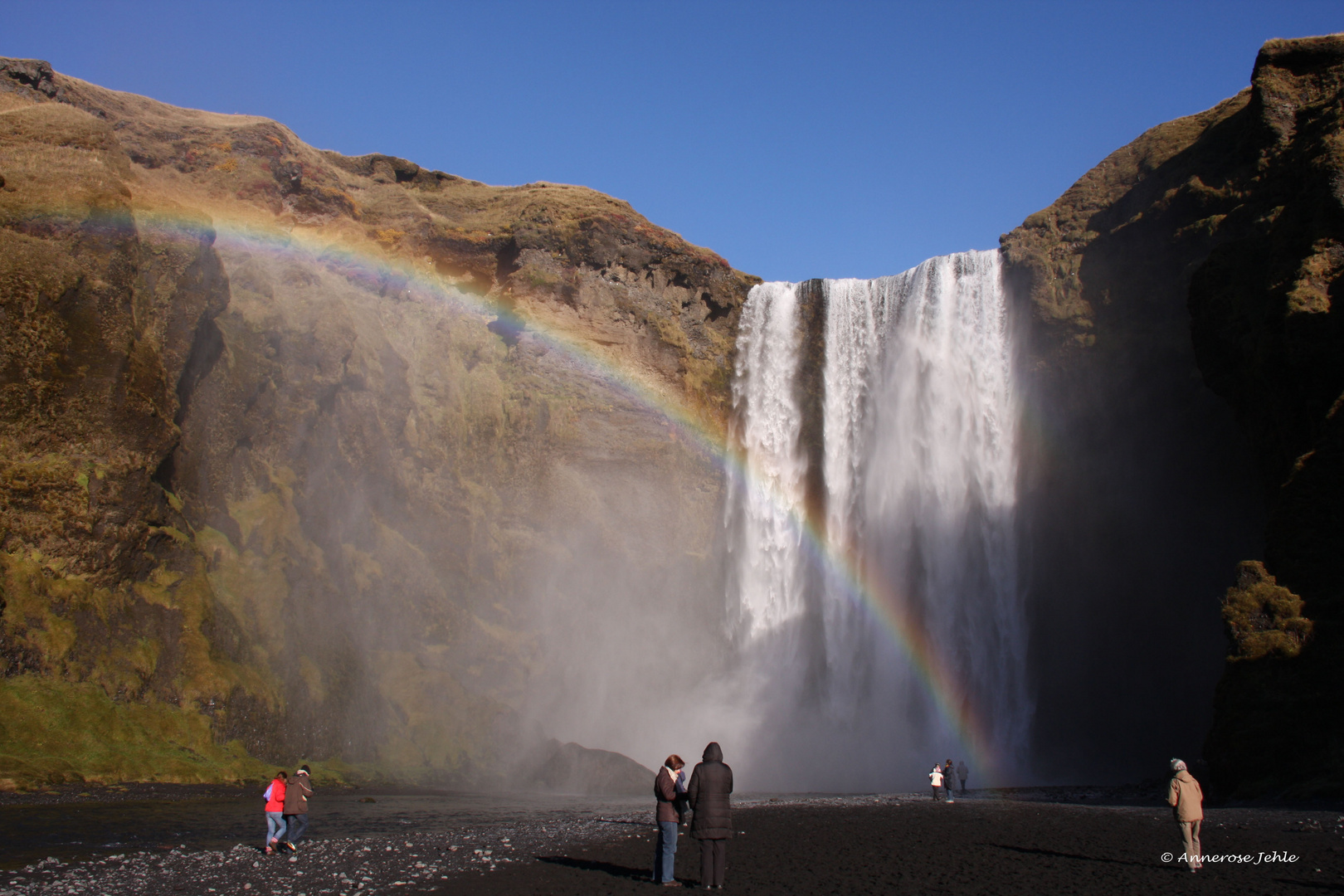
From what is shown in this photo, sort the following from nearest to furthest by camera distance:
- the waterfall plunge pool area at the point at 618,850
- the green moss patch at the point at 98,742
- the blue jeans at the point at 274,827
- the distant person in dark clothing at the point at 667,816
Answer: the distant person in dark clothing at the point at 667,816 < the waterfall plunge pool area at the point at 618,850 < the blue jeans at the point at 274,827 < the green moss patch at the point at 98,742

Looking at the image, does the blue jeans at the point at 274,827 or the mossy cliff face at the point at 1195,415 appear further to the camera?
the mossy cliff face at the point at 1195,415

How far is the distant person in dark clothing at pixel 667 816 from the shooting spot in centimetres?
1002

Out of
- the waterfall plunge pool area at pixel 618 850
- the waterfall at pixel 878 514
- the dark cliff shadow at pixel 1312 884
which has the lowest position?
the waterfall plunge pool area at pixel 618 850

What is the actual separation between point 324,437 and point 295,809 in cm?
2370

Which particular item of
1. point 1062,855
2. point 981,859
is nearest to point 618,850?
point 981,859

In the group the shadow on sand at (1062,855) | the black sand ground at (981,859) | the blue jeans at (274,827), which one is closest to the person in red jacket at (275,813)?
the blue jeans at (274,827)

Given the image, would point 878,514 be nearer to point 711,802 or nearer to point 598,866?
point 598,866

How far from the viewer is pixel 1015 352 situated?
3834 centimetres

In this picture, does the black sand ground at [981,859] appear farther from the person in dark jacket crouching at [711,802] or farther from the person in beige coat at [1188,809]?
the person in dark jacket crouching at [711,802]

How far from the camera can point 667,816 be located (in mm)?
10117

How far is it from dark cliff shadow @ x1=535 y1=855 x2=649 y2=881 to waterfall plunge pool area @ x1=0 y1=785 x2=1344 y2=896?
1.8 inches

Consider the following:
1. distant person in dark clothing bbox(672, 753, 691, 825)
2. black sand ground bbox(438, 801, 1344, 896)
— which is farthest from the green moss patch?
distant person in dark clothing bbox(672, 753, 691, 825)

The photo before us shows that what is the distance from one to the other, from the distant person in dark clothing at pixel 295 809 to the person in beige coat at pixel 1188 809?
12616mm

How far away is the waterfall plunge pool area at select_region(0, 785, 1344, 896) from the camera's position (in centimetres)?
1062
